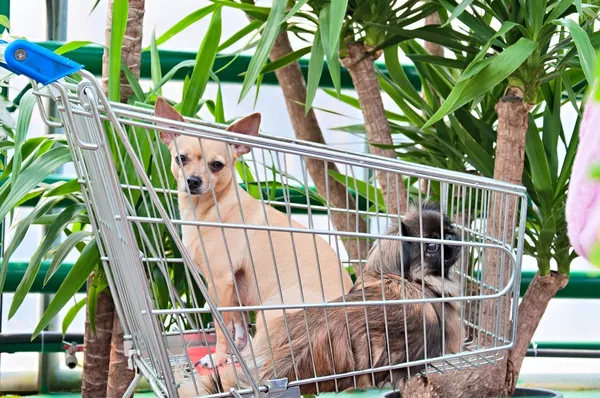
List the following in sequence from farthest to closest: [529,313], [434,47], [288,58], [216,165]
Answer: [434,47], [288,58], [529,313], [216,165]

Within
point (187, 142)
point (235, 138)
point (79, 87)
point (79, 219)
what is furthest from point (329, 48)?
point (79, 219)

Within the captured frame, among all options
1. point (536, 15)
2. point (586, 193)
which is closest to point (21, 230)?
point (536, 15)

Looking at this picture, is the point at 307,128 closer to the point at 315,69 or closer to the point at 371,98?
the point at 371,98

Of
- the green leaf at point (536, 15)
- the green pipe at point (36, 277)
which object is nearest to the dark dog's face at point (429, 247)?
the green leaf at point (536, 15)

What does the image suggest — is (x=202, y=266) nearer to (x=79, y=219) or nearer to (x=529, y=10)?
(x=79, y=219)

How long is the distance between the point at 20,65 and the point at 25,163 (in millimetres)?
832

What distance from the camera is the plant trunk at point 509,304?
1.73 m

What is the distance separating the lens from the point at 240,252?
58.8 inches

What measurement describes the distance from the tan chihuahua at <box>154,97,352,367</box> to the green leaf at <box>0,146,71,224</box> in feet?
0.90

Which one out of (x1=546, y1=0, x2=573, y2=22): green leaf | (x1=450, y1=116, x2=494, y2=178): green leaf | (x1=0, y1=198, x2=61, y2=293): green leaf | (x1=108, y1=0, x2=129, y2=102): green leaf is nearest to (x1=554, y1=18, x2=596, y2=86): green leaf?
(x1=546, y1=0, x2=573, y2=22): green leaf

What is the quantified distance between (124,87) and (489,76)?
3.02 feet

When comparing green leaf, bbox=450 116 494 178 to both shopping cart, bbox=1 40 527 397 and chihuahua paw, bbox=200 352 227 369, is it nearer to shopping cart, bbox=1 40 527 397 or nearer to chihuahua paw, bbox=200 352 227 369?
shopping cart, bbox=1 40 527 397

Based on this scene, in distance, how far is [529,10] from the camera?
162 centimetres

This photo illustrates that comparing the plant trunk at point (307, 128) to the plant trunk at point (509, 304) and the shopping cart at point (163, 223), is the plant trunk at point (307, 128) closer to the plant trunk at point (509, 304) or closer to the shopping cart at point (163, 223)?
the plant trunk at point (509, 304)
